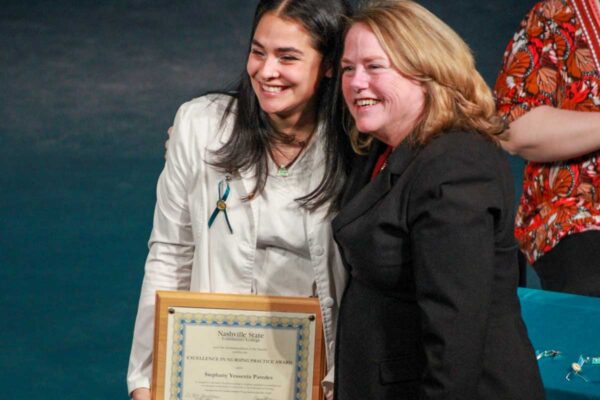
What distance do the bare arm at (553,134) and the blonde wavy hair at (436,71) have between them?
574 mm

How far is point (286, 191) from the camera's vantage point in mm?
2615

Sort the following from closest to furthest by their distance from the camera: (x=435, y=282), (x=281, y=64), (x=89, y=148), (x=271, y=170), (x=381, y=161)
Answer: (x=435, y=282)
(x=381, y=161)
(x=281, y=64)
(x=271, y=170)
(x=89, y=148)

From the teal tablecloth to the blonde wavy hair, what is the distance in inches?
20.7

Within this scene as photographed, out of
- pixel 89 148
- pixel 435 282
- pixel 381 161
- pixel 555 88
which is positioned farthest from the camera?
pixel 89 148

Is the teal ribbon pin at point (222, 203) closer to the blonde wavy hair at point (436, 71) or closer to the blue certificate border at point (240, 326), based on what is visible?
the blue certificate border at point (240, 326)

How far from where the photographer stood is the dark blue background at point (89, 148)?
430 centimetres

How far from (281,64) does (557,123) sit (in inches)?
27.5

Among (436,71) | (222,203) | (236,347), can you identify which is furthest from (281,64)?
(236,347)

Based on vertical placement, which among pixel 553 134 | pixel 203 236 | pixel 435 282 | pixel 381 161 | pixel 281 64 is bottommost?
pixel 435 282

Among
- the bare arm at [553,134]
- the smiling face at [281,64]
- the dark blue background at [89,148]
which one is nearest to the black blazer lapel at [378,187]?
the smiling face at [281,64]

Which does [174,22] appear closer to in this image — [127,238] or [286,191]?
[127,238]

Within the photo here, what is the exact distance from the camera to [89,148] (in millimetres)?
5789

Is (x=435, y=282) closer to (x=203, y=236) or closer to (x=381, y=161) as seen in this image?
(x=381, y=161)

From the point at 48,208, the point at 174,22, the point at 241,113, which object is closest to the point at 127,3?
the point at 174,22
